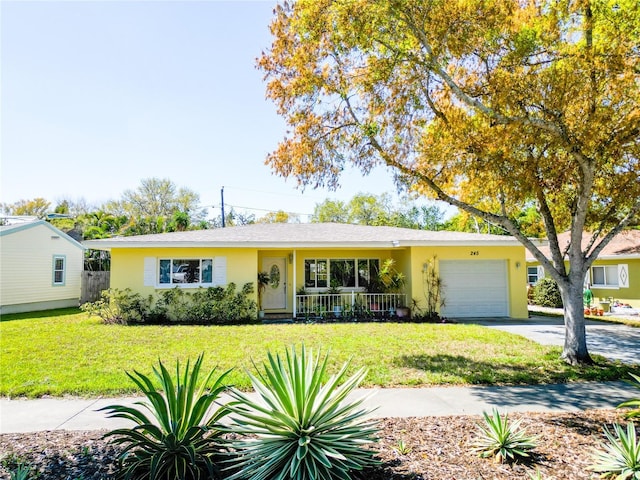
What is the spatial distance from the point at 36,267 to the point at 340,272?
47.7ft

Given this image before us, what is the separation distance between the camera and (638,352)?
29.4 ft

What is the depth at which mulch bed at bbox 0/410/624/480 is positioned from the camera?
342 cm

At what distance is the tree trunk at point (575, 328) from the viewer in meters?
7.72

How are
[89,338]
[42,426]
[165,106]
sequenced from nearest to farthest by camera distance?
[42,426] → [89,338] → [165,106]

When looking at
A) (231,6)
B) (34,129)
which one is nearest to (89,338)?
(34,129)

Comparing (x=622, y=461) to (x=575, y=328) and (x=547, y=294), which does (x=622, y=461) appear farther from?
(x=547, y=294)

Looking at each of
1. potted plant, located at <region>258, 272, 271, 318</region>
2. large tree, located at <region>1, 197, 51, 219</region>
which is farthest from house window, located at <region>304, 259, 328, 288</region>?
large tree, located at <region>1, 197, 51, 219</region>

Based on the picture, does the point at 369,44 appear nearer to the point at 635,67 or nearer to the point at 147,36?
the point at 635,67

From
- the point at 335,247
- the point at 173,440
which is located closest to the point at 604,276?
the point at 335,247

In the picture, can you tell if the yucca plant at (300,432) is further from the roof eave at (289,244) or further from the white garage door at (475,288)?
the white garage door at (475,288)

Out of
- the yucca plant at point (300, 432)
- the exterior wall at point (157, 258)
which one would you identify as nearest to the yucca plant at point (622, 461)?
the yucca plant at point (300, 432)

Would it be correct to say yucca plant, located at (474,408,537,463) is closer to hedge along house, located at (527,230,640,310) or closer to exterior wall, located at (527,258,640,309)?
hedge along house, located at (527,230,640,310)

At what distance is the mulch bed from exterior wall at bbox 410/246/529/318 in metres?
10.3

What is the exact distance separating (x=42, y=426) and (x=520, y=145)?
900cm
